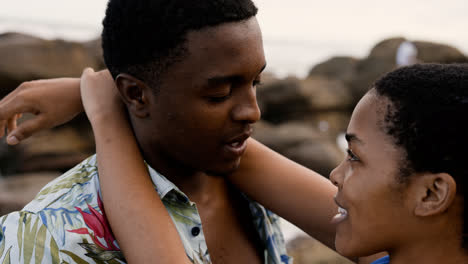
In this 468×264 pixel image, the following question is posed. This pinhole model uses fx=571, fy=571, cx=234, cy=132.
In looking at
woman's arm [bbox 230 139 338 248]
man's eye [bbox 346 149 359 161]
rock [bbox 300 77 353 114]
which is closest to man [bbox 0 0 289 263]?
woman's arm [bbox 230 139 338 248]

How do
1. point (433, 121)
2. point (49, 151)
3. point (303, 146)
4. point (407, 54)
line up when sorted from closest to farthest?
1. point (433, 121)
2. point (49, 151)
3. point (303, 146)
4. point (407, 54)

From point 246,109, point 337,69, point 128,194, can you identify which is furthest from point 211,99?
point 337,69

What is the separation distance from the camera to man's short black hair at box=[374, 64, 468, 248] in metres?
1.55

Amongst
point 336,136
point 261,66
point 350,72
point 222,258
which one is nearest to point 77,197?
point 222,258

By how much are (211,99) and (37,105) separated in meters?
0.69

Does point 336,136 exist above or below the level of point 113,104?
below

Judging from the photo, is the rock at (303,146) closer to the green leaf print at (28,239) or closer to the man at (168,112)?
the man at (168,112)

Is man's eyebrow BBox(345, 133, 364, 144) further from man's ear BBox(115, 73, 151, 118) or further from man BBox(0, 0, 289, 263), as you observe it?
man's ear BBox(115, 73, 151, 118)

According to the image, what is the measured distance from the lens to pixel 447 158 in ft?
5.09

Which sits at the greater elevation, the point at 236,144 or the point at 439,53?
the point at 236,144

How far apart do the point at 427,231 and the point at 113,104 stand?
3.99 ft

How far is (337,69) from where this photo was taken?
63.4 feet

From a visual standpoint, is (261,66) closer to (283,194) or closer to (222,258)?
(283,194)

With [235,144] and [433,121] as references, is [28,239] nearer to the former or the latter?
[235,144]
